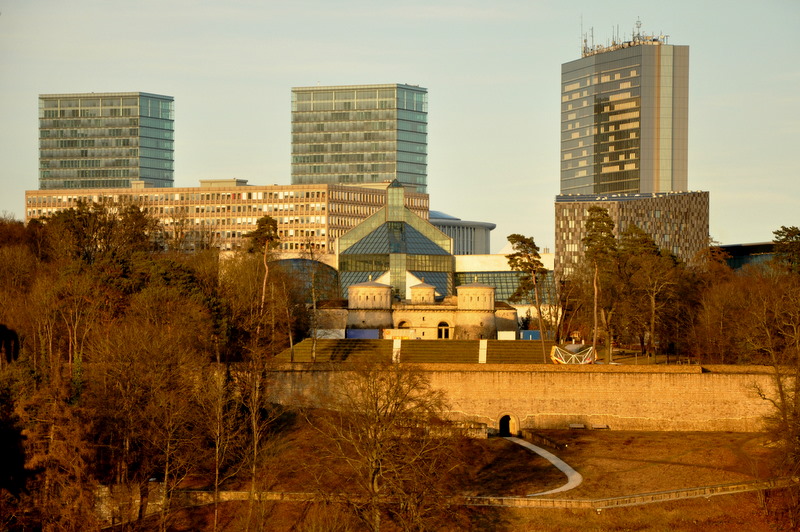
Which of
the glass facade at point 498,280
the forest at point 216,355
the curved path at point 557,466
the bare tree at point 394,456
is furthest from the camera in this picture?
the glass facade at point 498,280

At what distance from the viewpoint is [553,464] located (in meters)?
72.2

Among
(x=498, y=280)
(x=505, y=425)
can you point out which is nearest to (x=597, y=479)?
(x=505, y=425)

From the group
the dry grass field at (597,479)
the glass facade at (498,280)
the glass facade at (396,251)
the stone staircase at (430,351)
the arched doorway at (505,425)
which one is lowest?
the dry grass field at (597,479)

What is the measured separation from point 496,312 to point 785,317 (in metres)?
32.3

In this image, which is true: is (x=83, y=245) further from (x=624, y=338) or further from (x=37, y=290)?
(x=624, y=338)

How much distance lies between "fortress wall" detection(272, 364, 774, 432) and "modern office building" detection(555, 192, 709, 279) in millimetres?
92346

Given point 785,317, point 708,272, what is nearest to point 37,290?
point 785,317

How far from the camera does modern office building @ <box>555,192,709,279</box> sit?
176625mm

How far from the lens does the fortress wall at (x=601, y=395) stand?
269 ft

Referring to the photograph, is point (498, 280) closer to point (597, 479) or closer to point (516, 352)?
point (516, 352)

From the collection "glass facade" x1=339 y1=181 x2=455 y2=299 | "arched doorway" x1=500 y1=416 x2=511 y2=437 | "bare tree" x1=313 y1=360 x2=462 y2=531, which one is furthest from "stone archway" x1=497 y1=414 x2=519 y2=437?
"glass facade" x1=339 y1=181 x2=455 y2=299

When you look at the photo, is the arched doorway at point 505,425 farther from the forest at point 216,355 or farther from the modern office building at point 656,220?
the modern office building at point 656,220

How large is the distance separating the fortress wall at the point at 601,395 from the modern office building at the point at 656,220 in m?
92.3

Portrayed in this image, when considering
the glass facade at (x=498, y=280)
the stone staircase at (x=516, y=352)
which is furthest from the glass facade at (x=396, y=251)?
the stone staircase at (x=516, y=352)
